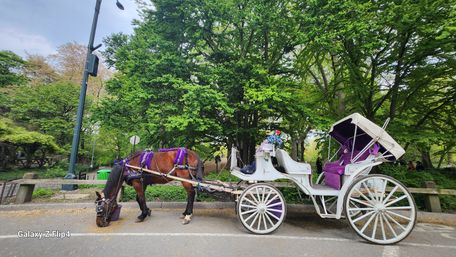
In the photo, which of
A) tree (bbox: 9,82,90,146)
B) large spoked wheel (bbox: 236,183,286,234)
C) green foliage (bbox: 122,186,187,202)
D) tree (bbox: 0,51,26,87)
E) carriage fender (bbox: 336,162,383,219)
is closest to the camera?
carriage fender (bbox: 336,162,383,219)

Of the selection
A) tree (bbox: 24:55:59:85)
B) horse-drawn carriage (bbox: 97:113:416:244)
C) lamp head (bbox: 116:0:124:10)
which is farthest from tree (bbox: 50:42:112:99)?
horse-drawn carriage (bbox: 97:113:416:244)

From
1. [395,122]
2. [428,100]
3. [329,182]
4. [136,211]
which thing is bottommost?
[136,211]

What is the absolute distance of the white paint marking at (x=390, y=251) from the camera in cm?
320

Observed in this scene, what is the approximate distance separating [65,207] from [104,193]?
2.20m

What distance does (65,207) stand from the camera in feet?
17.9

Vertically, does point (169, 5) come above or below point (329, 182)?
above

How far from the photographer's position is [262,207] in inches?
154

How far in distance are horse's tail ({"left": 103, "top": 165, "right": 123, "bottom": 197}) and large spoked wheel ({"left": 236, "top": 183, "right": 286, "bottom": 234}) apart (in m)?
2.54

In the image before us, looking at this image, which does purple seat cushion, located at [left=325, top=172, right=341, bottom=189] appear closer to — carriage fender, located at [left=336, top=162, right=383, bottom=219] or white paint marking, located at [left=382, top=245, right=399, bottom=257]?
carriage fender, located at [left=336, top=162, right=383, bottom=219]

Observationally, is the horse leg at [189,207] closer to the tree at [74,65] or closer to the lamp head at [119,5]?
the lamp head at [119,5]

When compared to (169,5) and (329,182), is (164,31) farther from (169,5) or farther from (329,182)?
(329,182)

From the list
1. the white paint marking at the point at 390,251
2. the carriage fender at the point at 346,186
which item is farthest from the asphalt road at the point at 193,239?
the carriage fender at the point at 346,186

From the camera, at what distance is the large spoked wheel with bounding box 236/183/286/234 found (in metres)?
3.90

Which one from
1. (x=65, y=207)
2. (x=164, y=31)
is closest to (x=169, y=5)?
(x=164, y=31)
